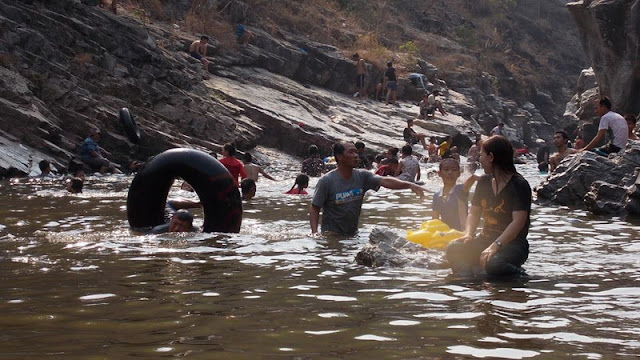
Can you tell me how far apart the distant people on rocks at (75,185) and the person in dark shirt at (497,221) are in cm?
1135

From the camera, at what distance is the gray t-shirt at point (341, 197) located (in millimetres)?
10930

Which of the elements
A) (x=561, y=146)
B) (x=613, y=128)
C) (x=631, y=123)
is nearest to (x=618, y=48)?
(x=631, y=123)

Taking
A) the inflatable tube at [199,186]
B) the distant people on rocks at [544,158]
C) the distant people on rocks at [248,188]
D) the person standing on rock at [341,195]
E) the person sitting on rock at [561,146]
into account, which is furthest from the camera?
the distant people on rocks at [544,158]

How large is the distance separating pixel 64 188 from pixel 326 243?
1073cm

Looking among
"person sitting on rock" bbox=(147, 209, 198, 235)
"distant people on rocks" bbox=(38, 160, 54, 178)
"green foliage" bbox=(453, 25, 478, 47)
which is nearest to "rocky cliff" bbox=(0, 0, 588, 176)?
"distant people on rocks" bbox=(38, 160, 54, 178)

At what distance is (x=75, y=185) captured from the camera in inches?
696

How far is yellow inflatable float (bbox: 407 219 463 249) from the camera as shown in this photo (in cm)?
905

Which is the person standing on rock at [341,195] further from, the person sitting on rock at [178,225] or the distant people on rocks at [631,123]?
the distant people on rocks at [631,123]

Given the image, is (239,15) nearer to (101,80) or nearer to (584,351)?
(101,80)

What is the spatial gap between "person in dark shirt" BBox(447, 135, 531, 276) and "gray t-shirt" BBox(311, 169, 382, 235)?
2975mm

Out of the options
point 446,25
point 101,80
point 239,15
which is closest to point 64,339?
point 101,80

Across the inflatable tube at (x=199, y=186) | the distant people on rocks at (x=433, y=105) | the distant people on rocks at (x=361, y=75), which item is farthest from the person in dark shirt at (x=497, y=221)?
the distant people on rocks at (x=361, y=75)

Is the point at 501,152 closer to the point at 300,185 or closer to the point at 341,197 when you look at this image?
the point at 341,197

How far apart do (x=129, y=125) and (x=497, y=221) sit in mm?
19592
